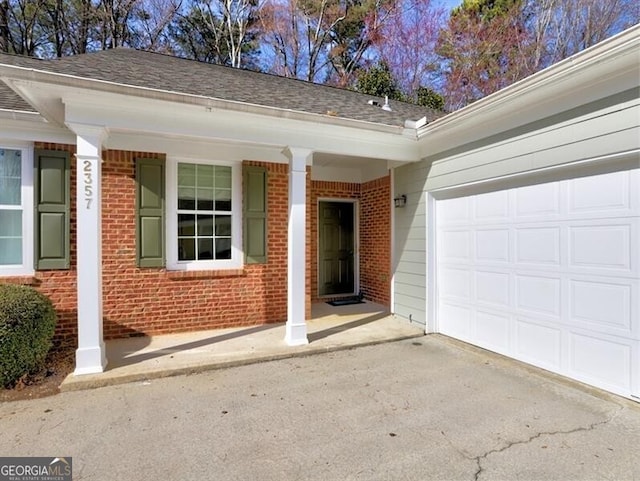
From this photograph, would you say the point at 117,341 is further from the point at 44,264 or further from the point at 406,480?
the point at 406,480

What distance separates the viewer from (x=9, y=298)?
3641mm

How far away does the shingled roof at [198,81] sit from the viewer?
15.1 feet

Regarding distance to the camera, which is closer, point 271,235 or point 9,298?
point 9,298

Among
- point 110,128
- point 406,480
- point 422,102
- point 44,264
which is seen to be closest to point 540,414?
point 406,480

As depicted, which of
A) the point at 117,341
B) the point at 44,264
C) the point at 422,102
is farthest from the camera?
the point at 422,102

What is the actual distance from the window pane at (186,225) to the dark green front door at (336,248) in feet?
9.80

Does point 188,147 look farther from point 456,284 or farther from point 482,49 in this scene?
point 482,49

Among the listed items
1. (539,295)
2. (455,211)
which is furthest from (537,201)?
(455,211)

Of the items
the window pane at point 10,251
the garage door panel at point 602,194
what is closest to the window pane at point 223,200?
the window pane at point 10,251

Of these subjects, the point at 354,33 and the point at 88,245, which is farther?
the point at 354,33

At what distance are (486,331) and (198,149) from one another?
4.72 meters

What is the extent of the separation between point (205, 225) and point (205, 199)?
397 millimetres

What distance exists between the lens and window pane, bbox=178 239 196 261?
555 centimetres

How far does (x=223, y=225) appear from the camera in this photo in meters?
5.78
